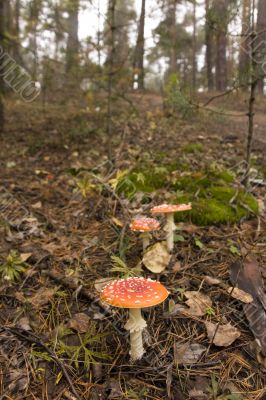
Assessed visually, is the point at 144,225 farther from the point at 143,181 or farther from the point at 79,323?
the point at 143,181

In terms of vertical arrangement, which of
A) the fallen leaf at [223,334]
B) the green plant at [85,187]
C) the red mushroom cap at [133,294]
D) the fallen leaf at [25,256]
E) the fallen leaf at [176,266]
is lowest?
the fallen leaf at [223,334]

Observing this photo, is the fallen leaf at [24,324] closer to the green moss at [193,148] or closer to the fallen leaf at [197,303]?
the fallen leaf at [197,303]

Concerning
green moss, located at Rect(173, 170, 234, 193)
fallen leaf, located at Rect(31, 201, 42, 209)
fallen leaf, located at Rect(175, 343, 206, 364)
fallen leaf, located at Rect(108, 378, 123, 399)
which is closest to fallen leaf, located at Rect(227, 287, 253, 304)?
fallen leaf, located at Rect(175, 343, 206, 364)

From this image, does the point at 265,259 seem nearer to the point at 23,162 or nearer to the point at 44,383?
the point at 44,383

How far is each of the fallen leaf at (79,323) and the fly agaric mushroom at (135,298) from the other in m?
0.49

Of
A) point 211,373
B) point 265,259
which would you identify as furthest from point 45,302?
point 265,259

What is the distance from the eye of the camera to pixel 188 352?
9.35 ft

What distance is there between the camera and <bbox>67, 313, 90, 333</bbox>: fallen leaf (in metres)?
3.02

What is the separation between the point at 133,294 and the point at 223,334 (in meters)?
0.92

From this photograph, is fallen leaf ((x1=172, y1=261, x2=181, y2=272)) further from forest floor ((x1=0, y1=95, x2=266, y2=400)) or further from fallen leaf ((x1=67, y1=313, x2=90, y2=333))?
fallen leaf ((x1=67, y1=313, x2=90, y2=333))

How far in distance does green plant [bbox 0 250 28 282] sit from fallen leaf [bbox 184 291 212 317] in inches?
65.2

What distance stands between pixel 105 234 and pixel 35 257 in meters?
0.89

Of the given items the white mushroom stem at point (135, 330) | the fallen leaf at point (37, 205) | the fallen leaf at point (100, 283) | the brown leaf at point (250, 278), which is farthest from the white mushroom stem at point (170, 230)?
the fallen leaf at point (37, 205)

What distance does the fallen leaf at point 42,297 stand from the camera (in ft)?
10.9
